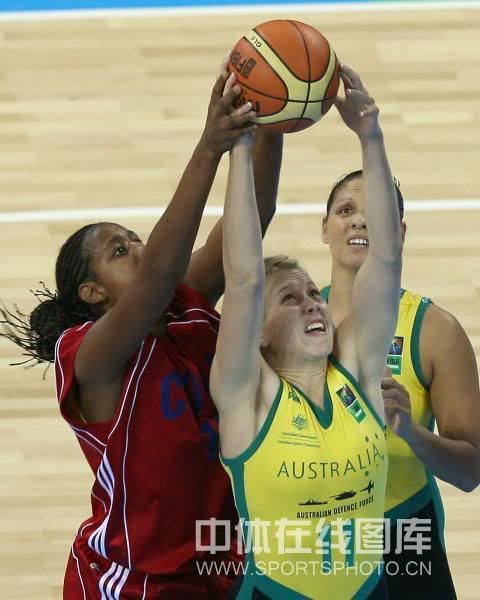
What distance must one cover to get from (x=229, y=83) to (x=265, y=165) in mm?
592

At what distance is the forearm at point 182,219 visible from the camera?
3.62 m

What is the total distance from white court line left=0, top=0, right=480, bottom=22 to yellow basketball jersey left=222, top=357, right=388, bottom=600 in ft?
21.9

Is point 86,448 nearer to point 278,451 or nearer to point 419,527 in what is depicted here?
point 278,451

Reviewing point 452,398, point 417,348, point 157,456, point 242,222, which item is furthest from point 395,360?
point 242,222

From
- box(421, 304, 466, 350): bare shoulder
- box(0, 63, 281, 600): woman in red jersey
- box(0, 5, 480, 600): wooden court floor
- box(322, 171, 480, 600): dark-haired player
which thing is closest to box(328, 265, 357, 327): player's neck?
box(322, 171, 480, 600): dark-haired player

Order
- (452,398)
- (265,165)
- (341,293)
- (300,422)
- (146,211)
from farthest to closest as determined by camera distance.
A: (146,211) → (341,293) → (452,398) → (265,165) → (300,422)

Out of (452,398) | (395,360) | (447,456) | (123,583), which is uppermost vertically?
(395,360)

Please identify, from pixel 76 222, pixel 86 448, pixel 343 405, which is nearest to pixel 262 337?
pixel 343 405

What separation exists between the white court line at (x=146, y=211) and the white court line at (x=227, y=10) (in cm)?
240

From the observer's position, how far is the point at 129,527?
3943 millimetres

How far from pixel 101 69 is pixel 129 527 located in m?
5.91

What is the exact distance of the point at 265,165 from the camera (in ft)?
13.6

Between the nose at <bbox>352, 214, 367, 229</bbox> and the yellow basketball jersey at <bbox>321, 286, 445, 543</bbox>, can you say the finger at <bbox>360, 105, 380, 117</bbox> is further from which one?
the yellow basketball jersey at <bbox>321, 286, 445, 543</bbox>

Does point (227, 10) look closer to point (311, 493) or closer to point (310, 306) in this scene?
point (310, 306)
